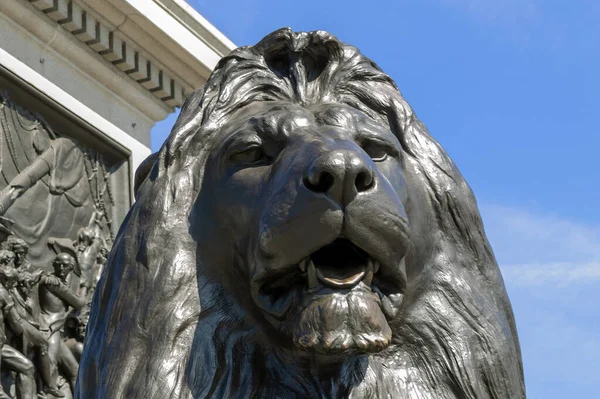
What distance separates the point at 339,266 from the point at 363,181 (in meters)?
0.17

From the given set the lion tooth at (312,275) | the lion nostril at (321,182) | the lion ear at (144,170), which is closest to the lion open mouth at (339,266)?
the lion tooth at (312,275)

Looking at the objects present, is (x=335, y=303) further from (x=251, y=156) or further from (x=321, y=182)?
(x=251, y=156)

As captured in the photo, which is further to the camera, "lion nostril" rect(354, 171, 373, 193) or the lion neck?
the lion neck

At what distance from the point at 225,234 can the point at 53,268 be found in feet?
29.3

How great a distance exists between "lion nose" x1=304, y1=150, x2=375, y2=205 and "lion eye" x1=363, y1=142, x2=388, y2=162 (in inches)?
10.1

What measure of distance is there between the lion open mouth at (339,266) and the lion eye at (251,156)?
32 centimetres

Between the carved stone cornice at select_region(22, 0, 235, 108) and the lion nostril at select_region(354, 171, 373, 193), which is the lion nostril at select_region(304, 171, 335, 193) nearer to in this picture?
the lion nostril at select_region(354, 171, 373, 193)

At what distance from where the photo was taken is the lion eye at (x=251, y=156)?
103 inches

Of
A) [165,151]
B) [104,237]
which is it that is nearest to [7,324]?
[104,237]

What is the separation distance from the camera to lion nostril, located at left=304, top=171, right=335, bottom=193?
7.64 ft

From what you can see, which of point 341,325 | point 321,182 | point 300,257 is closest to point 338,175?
point 321,182

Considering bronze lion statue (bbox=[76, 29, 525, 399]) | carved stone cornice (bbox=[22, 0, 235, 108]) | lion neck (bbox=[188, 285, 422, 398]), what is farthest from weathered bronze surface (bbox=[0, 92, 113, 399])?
lion neck (bbox=[188, 285, 422, 398])

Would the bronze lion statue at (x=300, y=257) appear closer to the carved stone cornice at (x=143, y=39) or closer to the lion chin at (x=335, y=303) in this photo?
the lion chin at (x=335, y=303)

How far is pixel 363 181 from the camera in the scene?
2371 mm
